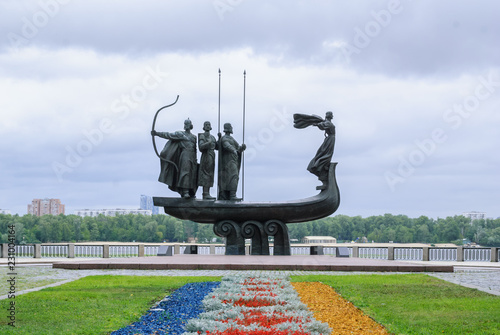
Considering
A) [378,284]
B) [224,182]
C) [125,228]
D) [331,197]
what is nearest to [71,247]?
[224,182]

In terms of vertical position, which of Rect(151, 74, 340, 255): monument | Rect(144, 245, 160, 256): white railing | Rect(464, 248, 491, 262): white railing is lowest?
Rect(144, 245, 160, 256): white railing

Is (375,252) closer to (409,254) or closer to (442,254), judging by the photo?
(409,254)

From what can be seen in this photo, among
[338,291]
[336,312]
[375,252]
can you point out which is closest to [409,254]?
[375,252]

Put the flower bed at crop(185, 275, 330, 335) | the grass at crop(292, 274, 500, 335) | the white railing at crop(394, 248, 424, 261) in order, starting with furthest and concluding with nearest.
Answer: the white railing at crop(394, 248, 424, 261), the grass at crop(292, 274, 500, 335), the flower bed at crop(185, 275, 330, 335)

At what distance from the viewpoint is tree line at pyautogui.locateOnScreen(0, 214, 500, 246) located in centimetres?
5328

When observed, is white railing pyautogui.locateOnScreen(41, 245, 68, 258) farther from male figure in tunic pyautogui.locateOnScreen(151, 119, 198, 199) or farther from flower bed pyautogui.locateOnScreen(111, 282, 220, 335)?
flower bed pyautogui.locateOnScreen(111, 282, 220, 335)

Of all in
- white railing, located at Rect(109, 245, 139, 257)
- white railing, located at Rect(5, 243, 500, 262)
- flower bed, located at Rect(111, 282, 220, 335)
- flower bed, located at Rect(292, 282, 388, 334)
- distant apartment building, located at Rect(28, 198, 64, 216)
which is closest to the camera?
flower bed, located at Rect(111, 282, 220, 335)

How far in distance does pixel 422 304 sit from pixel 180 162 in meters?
13.0

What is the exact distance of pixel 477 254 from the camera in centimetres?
2806

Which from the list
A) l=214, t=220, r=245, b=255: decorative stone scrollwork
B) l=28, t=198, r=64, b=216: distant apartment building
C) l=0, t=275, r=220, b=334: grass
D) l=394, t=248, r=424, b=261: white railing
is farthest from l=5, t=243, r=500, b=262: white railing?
l=28, t=198, r=64, b=216: distant apartment building

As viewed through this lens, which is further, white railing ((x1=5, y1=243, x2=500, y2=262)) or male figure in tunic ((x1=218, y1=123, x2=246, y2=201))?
white railing ((x1=5, y1=243, x2=500, y2=262))

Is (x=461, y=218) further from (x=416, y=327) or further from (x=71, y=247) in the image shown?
(x=416, y=327)

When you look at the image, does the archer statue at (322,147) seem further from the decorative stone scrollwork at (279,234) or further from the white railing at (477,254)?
the white railing at (477,254)

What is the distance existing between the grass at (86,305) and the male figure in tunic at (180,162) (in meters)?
7.78
